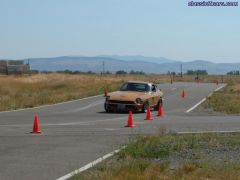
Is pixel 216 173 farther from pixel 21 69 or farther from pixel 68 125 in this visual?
pixel 21 69

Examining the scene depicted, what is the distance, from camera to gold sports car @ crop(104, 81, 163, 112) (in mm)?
27578

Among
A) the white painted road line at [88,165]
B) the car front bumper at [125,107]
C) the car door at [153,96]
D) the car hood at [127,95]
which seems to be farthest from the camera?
the car door at [153,96]

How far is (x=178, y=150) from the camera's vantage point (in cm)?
1321

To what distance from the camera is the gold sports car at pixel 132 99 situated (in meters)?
27.6

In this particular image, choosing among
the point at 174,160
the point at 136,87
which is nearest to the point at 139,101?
the point at 136,87

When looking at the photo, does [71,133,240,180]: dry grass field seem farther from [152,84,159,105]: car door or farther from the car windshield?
the car windshield

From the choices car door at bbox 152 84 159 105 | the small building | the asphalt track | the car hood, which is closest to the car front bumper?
the car hood

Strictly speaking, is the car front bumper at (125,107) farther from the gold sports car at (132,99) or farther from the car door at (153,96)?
the car door at (153,96)

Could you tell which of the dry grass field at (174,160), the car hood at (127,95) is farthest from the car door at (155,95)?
the dry grass field at (174,160)

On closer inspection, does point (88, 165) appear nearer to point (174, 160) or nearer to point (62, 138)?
point (174, 160)

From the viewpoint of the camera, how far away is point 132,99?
27.5 m

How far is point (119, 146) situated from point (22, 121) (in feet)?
30.3

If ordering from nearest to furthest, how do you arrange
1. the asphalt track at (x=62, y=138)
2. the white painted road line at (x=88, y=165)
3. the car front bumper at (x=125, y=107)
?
the white painted road line at (x=88, y=165)
the asphalt track at (x=62, y=138)
the car front bumper at (x=125, y=107)

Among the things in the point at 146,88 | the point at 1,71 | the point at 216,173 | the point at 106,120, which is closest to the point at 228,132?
the point at 106,120
